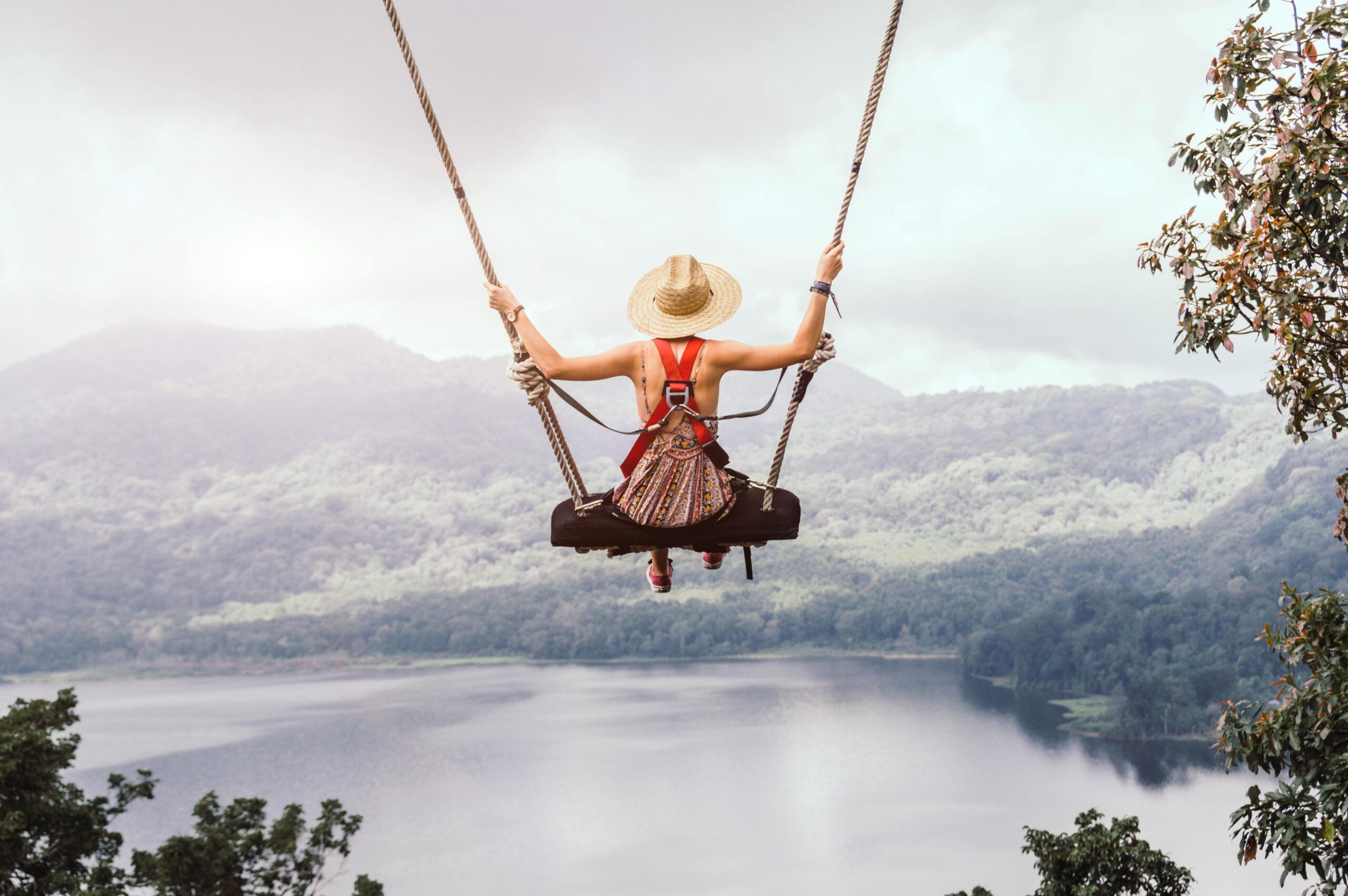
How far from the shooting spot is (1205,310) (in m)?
7.07

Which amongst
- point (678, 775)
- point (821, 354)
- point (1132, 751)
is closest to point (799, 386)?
point (821, 354)

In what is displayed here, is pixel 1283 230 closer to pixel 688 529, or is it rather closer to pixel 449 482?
pixel 688 529

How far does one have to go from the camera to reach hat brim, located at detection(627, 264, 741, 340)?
4.97 m

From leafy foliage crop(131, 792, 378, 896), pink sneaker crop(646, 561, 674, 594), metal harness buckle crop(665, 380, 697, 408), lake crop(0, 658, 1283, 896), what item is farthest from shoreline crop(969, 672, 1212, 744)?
metal harness buckle crop(665, 380, 697, 408)

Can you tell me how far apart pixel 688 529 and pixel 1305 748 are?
3930mm

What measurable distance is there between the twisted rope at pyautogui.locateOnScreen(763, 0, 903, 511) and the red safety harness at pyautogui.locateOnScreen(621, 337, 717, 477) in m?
0.33

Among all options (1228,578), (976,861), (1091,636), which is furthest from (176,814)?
(1228,578)

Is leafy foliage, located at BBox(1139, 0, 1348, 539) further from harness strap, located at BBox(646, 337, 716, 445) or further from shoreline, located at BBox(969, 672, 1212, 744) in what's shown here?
shoreline, located at BBox(969, 672, 1212, 744)

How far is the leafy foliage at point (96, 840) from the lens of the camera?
14.5m

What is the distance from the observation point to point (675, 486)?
16.4ft

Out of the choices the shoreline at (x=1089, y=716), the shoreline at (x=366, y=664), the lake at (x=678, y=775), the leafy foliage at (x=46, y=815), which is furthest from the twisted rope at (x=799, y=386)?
the shoreline at (x=366, y=664)

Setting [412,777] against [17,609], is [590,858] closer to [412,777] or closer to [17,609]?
[412,777]

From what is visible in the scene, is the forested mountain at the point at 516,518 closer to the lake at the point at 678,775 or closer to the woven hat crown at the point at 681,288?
the lake at the point at 678,775

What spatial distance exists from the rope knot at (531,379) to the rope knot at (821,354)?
99 cm
